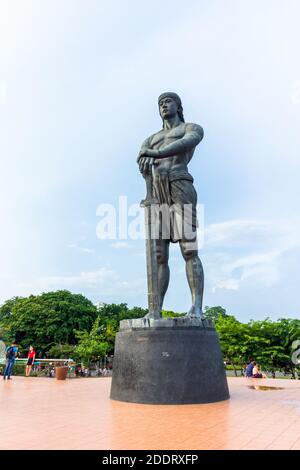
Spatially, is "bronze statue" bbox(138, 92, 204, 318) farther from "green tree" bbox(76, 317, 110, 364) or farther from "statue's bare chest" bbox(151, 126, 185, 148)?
"green tree" bbox(76, 317, 110, 364)

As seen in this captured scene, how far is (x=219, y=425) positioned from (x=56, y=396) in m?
4.87

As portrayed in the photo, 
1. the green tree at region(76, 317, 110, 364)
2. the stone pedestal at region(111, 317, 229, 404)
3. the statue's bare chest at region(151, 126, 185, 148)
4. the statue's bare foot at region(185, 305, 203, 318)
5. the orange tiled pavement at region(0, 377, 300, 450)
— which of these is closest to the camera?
the orange tiled pavement at region(0, 377, 300, 450)

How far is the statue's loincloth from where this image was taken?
939 centimetres

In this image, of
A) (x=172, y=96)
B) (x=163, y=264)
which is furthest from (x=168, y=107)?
(x=163, y=264)

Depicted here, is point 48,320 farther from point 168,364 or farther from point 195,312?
point 168,364

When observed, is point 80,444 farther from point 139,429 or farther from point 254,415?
point 254,415

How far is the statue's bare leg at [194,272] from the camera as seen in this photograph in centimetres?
916

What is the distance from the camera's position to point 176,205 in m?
9.45

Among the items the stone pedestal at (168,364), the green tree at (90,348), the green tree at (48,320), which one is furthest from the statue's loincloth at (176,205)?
the green tree at (48,320)

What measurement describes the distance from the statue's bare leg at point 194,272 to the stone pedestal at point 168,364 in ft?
1.88

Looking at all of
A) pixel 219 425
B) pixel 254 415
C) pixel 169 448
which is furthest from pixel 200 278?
pixel 169 448

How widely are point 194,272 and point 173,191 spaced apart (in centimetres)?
173

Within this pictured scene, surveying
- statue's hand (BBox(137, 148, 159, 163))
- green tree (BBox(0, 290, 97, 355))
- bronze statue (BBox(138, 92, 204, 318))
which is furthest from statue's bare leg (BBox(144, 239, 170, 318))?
green tree (BBox(0, 290, 97, 355))

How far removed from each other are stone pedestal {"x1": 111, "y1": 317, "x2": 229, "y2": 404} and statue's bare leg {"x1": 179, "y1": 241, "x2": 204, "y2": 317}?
1.88 feet
